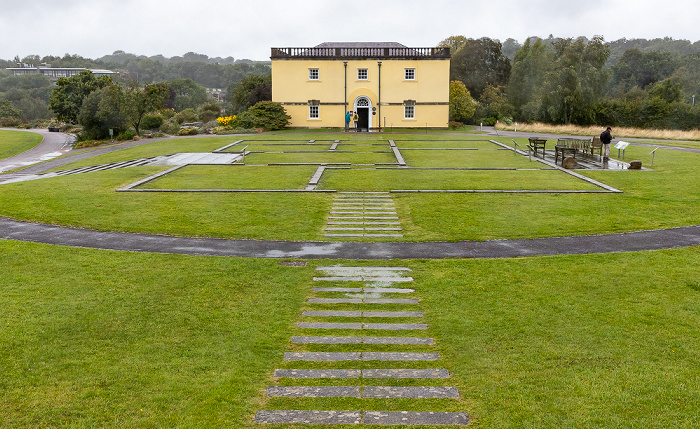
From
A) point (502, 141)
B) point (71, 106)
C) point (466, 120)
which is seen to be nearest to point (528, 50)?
point (466, 120)

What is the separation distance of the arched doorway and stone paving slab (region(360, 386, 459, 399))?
48025mm

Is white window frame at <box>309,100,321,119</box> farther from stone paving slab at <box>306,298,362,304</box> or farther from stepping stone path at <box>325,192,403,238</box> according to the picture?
stone paving slab at <box>306,298,362,304</box>

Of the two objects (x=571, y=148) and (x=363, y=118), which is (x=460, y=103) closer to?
(x=363, y=118)

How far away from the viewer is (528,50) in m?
73.7

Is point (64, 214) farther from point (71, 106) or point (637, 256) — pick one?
point (71, 106)

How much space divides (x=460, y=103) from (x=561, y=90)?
10056mm

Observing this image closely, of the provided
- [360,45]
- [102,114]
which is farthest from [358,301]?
[360,45]

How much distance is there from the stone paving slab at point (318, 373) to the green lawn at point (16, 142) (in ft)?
145

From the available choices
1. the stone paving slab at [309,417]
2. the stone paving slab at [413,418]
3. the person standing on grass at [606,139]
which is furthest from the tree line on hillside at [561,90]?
the stone paving slab at [309,417]

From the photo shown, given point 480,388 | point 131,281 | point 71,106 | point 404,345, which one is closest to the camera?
point 480,388

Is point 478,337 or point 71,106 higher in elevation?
point 71,106

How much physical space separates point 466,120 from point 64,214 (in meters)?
51.6

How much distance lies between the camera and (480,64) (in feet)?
253

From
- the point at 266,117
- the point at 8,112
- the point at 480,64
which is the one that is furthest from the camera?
the point at 8,112
